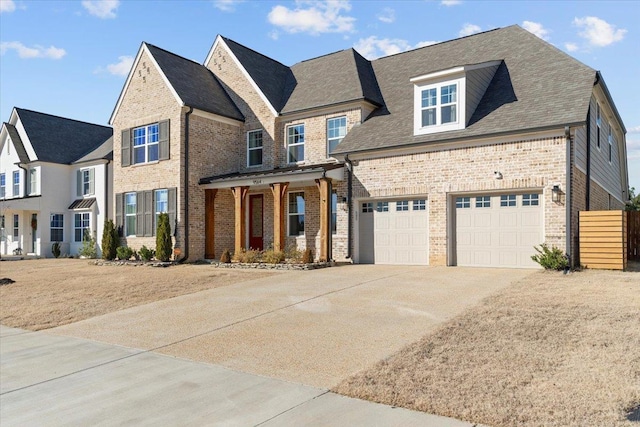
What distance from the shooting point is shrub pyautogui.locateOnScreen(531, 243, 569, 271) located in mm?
13438

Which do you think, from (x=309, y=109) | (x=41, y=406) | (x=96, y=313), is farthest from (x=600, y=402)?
(x=309, y=109)

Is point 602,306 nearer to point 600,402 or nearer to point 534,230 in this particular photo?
point 600,402

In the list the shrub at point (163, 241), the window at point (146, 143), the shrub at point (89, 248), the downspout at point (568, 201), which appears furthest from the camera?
the shrub at point (89, 248)

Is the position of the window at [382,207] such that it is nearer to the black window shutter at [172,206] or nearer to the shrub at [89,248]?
the black window shutter at [172,206]

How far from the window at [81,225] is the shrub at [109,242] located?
6839mm

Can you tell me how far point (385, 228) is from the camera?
1742cm

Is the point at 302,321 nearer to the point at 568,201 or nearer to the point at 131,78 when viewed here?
the point at 568,201

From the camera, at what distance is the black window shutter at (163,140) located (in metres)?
20.8

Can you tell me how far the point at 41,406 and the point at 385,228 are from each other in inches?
512

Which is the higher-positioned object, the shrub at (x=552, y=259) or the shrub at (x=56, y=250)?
the shrub at (x=552, y=259)

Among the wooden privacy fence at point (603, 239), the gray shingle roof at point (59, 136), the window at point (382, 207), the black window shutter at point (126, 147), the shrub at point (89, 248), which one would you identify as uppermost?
the gray shingle roof at point (59, 136)

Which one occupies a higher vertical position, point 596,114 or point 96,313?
point 596,114

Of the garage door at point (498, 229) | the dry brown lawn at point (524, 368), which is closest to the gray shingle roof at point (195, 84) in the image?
the garage door at point (498, 229)

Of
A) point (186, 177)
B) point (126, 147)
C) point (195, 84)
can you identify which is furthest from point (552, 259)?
point (126, 147)
